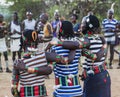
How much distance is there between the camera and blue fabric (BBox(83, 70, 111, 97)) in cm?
521

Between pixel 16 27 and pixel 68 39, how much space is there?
646 centimetres

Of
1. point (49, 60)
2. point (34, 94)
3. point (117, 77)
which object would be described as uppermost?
point (49, 60)

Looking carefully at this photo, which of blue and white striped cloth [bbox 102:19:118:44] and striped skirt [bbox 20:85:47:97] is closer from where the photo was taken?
striped skirt [bbox 20:85:47:97]

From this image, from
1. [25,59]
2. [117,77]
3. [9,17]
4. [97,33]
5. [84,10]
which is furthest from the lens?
[9,17]

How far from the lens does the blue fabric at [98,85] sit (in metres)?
5.21

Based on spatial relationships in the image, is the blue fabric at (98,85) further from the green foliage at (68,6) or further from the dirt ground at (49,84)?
the green foliage at (68,6)

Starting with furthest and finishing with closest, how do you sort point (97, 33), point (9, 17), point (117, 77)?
point (9, 17) < point (117, 77) < point (97, 33)

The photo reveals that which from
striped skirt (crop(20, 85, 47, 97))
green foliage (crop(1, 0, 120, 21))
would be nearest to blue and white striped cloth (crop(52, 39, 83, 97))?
striped skirt (crop(20, 85, 47, 97))

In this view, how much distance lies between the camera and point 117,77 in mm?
10547

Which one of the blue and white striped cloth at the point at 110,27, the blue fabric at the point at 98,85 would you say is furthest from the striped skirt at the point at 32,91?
the blue and white striped cloth at the point at 110,27

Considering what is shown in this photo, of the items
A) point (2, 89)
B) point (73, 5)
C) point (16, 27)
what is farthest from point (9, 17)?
point (2, 89)

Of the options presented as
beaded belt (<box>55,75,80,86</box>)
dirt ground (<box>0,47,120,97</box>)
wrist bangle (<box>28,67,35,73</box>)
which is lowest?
dirt ground (<box>0,47,120,97</box>)

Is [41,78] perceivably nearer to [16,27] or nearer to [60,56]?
[60,56]

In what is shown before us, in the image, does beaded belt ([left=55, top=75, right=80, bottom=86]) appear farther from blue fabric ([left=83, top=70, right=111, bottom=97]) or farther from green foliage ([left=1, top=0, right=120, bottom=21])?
green foliage ([left=1, top=0, right=120, bottom=21])
